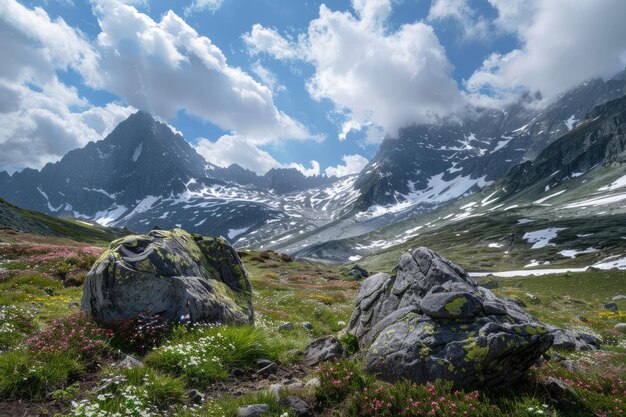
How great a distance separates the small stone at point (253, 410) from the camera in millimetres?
7363

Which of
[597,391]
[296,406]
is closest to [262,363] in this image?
[296,406]

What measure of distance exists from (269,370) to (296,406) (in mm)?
2542

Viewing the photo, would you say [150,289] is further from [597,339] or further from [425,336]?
[597,339]

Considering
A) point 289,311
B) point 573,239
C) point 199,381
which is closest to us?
point 199,381

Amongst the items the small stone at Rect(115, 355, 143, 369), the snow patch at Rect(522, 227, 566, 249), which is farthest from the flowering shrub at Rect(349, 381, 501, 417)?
the snow patch at Rect(522, 227, 566, 249)

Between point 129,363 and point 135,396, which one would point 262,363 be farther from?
point 135,396

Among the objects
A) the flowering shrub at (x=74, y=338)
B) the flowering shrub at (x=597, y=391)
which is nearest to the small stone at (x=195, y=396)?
the flowering shrub at (x=74, y=338)

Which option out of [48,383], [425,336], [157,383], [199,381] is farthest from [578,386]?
[48,383]

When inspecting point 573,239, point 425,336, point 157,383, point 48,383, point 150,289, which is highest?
point 150,289

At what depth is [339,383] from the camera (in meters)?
8.55

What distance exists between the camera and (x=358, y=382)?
868 cm

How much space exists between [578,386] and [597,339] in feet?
49.2

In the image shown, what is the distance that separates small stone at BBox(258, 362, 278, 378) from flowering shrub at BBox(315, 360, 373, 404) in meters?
1.94

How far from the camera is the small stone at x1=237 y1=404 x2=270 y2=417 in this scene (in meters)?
7.36
